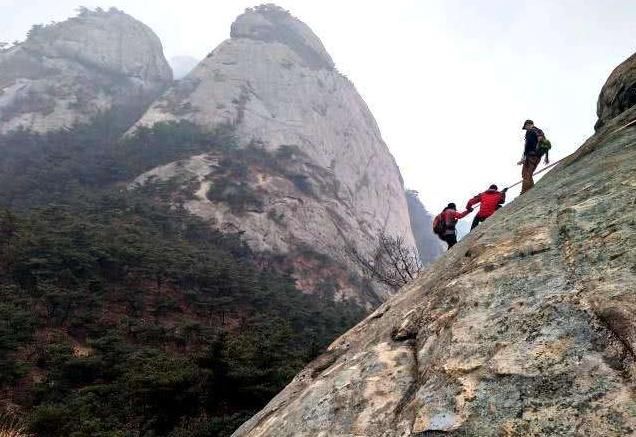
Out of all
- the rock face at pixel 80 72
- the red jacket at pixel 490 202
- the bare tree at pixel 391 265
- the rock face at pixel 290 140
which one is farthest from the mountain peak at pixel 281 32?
the red jacket at pixel 490 202

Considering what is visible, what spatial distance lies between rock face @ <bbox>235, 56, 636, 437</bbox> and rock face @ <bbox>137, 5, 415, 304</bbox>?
3475 centimetres

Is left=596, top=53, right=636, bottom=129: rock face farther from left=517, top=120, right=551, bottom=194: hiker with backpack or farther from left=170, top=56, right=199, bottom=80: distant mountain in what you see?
left=170, top=56, right=199, bottom=80: distant mountain

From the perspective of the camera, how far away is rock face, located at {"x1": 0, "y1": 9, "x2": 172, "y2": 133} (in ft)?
167

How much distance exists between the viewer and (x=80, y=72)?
60562mm

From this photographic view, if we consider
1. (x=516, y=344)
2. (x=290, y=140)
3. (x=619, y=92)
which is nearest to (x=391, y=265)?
(x=619, y=92)

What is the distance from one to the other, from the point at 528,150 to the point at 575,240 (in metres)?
5.89

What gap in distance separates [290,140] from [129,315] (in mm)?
39585

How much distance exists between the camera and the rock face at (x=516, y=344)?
2074mm

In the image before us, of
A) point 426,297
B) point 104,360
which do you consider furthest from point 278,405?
point 104,360

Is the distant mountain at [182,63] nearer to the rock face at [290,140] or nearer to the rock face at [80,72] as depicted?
the rock face at [80,72]

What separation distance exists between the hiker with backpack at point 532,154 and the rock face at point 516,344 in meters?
4.08

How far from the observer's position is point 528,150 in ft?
27.4

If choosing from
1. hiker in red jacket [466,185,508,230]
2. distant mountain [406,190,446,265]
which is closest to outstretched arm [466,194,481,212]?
hiker in red jacket [466,185,508,230]

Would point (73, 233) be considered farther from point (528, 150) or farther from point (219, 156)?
point (219, 156)
